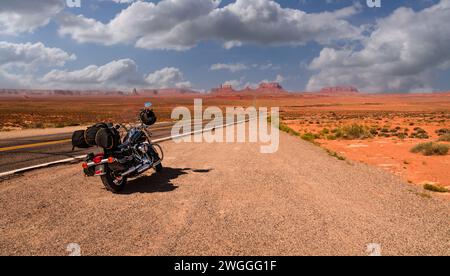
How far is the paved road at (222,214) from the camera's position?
4195 mm

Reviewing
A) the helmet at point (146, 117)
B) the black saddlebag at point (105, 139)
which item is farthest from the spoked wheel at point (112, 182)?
the helmet at point (146, 117)

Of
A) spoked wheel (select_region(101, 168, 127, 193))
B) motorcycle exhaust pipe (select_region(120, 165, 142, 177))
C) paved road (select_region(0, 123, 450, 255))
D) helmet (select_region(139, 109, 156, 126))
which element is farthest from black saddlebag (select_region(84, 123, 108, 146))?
helmet (select_region(139, 109, 156, 126))

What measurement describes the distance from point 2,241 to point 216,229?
275 centimetres

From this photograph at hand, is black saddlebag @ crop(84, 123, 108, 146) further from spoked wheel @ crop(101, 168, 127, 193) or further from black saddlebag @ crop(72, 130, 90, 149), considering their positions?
spoked wheel @ crop(101, 168, 127, 193)

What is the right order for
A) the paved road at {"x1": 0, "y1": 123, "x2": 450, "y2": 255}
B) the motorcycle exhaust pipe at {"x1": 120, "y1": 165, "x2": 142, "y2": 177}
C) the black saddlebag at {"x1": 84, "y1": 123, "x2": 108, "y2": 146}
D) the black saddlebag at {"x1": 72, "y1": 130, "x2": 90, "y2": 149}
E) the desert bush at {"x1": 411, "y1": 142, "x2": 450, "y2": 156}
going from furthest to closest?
the desert bush at {"x1": 411, "y1": 142, "x2": 450, "y2": 156} < the motorcycle exhaust pipe at {"x1": 120, "y1": 165, "x2": 142, "y2": 177} < the black saddlebag at {"x1": 72, "y1": 130, "x2": 90, "y2": 149} < the black saddlebag at {"x1": 84, "y1": 123, "x2": 108, "y2": 146} < the paved road at {"x1": 0, "y1": 123, "x2": 450, "y2": 255}

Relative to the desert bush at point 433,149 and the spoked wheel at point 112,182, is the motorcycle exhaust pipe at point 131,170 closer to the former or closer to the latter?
the spoked wheel at point 112,182

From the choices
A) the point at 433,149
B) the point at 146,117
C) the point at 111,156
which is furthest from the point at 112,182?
the point at 433,149

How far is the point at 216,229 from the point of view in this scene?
4707 millimetres

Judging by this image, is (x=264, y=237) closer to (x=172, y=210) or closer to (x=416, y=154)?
(x=172, y=210)

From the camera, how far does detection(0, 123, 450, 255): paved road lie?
4.20m

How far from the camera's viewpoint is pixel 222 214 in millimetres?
5348

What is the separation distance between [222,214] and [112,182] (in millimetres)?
2453

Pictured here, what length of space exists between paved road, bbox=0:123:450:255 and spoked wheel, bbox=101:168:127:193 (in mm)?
231
